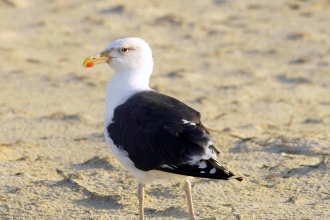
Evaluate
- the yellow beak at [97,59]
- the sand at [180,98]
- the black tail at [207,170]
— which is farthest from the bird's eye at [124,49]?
the black tail at [207,170]

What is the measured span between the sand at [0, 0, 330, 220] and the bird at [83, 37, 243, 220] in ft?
1.77

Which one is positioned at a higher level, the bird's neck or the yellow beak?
the yellow beak

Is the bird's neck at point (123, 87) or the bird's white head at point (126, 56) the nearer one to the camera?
the bird's neck at point (123, 87)

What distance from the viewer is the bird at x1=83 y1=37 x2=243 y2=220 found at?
4.46m

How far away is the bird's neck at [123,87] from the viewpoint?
5219mm

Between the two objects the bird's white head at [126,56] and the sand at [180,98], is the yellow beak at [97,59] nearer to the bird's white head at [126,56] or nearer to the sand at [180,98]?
the bird's white head at [126,56]

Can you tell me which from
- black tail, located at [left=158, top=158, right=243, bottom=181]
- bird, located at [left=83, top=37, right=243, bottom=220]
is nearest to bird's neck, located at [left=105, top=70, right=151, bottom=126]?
bird, located at [left=83, top=37, right=243, bottom=220]

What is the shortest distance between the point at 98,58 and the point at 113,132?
833mm

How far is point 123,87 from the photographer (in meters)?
5.31

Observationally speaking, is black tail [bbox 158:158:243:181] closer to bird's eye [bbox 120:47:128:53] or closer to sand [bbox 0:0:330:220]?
sand [bbox 0:0:330:220]

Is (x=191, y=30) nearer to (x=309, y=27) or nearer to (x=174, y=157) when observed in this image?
(x=309, y=27)

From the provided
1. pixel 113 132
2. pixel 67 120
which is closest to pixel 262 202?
pixel 113 132

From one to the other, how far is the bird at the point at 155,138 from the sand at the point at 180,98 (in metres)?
0.54

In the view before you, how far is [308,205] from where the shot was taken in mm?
5172
